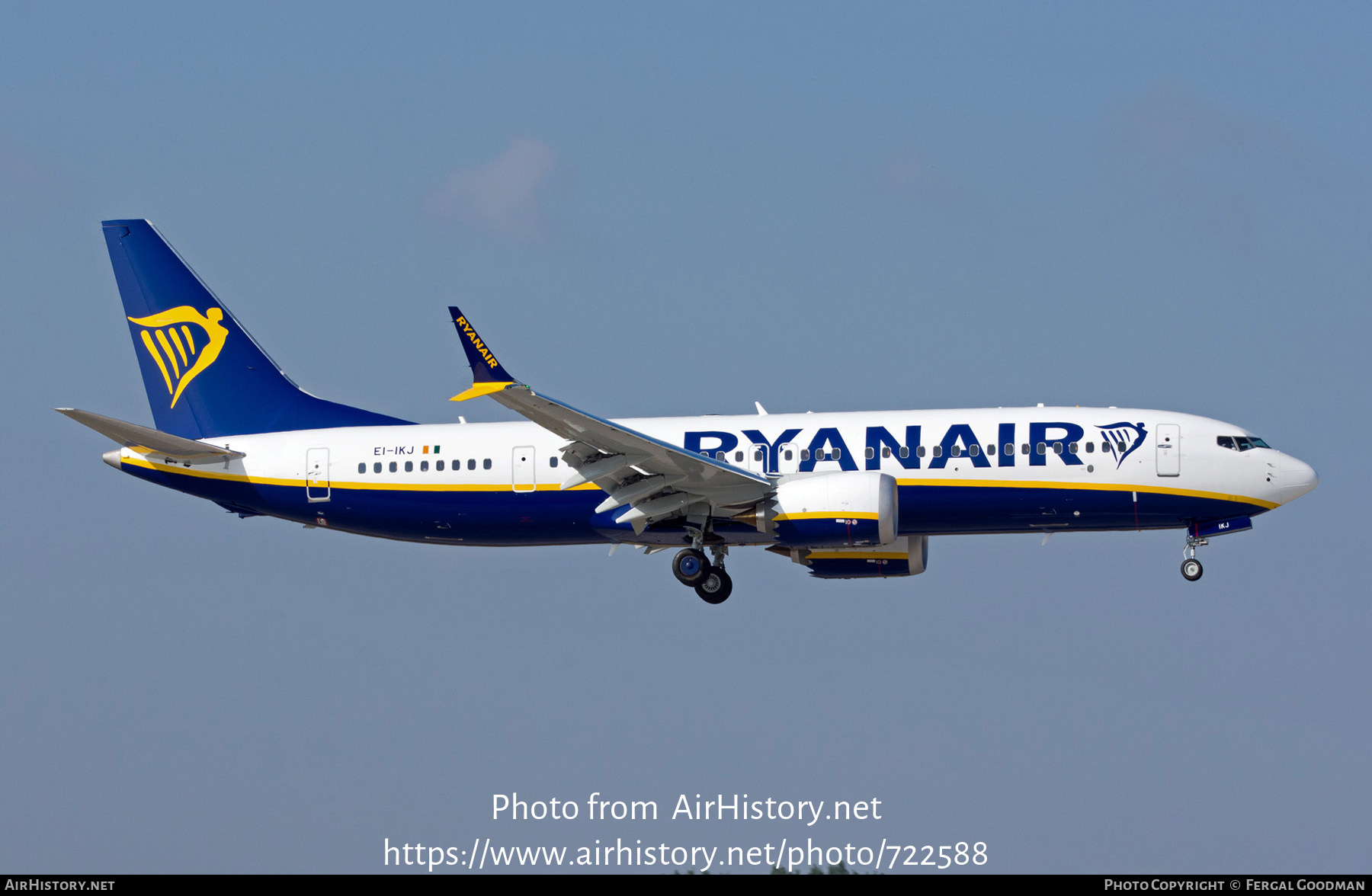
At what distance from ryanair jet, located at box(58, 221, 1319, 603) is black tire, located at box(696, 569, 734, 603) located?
0.15ft

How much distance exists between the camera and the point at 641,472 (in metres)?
41.0

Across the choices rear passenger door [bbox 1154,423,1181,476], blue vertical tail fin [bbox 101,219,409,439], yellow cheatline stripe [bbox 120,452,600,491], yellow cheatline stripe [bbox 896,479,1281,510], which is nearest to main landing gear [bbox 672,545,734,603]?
yellow cheatline stripe [bbox 120,452,600,491]

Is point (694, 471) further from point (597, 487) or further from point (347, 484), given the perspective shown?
point (347, 484)

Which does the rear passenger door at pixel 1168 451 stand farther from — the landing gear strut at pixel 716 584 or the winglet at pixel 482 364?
the winglet at pixel 482 364

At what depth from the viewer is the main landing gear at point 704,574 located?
141 feet

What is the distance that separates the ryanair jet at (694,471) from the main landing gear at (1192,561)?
4cm

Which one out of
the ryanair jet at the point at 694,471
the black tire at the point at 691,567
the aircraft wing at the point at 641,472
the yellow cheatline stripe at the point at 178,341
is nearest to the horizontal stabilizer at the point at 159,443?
the ryanair jet at the point at 694,471

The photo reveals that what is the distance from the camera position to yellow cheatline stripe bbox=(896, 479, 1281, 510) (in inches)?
1592

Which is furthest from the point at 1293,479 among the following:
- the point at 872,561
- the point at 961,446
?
the point at 872,561

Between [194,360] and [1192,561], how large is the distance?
27750 millimetres

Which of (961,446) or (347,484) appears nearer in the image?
(961,446)

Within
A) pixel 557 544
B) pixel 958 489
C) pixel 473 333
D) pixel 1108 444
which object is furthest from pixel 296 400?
pixel 1108 444

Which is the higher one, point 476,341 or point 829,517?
point 476,341

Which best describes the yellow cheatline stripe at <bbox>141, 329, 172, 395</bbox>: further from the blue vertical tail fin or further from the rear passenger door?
the rear passenger door
